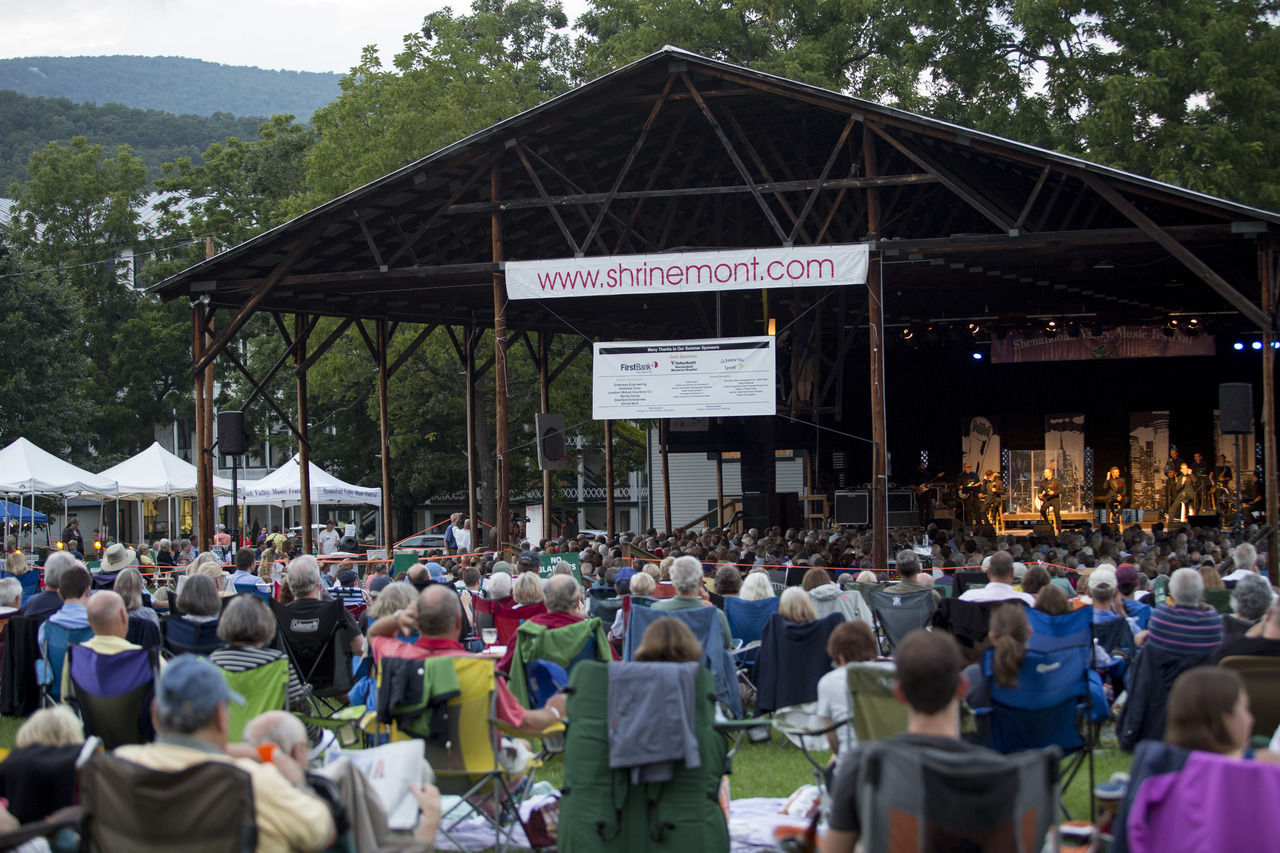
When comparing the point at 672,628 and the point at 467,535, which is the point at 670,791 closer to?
the point at 672,628

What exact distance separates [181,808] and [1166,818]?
2.56 metres

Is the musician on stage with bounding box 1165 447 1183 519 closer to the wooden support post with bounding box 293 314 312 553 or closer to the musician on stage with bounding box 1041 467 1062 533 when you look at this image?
the musician on stage with bounding box 1041 467 1062 533

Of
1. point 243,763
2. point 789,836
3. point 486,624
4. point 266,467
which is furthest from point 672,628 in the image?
point 266,467

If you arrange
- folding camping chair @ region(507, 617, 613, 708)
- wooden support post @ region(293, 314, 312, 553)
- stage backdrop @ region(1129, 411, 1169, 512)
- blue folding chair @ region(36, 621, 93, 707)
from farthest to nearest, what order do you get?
1. stage backdrop @ region(1129, 411, 1169, 512)
2. wooden support post @ region(293, 314, 312, 553)
3. blue folding chair @ region(36, 621, 93, 707)
4. folding camping chair @ region(507, 617, 613, 708)

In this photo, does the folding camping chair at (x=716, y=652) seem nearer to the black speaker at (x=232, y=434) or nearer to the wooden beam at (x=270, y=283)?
the wooden beam at (x=270, y=283)

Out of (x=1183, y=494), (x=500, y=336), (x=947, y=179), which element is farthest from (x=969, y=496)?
(x=500, y=336)

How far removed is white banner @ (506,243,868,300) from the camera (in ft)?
45.1

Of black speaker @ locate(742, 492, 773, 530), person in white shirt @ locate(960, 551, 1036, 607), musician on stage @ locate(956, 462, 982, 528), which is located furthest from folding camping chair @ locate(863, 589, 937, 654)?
musician on stage @ locate(956, 462, 982, 528)

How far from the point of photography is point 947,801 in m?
3.02

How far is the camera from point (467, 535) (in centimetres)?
2111

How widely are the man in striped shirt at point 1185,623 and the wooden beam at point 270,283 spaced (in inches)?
462

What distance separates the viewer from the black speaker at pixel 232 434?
16266 mm

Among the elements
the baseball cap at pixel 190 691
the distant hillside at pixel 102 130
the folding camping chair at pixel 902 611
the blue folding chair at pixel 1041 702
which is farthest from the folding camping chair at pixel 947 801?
the distant hillside at pixel 102 130

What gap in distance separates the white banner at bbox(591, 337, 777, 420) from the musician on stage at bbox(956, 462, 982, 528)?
11297mm
